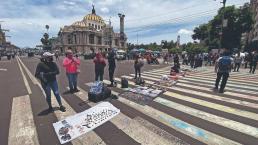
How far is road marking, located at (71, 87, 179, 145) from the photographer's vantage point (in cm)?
461

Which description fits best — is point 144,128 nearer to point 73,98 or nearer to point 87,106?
point 87,106

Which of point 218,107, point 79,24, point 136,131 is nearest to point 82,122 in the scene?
point 136,131

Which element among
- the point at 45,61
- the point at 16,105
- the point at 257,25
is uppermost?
the point at 257,25

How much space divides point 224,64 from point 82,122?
6658 mm

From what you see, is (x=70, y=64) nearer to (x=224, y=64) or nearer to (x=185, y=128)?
(x=185, y=128)

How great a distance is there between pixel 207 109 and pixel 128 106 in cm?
252

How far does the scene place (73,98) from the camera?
8.64 m

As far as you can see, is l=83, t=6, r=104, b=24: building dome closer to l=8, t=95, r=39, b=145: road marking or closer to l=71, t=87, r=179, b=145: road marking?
l=8, t=95, r=39, b=145: road marking

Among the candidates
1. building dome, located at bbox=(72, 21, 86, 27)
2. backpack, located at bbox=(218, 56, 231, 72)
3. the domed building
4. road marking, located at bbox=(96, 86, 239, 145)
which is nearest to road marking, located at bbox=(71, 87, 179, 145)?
road marking, located at bbox=(96, 86, 239, 145)

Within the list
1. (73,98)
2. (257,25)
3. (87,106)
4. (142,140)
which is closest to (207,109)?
(142,140)

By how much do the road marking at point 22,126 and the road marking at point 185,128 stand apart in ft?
10.2

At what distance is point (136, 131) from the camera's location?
5.16 metres

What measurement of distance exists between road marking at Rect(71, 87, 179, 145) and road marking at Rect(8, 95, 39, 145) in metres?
1.98

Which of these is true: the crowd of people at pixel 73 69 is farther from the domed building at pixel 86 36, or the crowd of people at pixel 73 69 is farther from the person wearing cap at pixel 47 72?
the domed building at pixel 86 36
